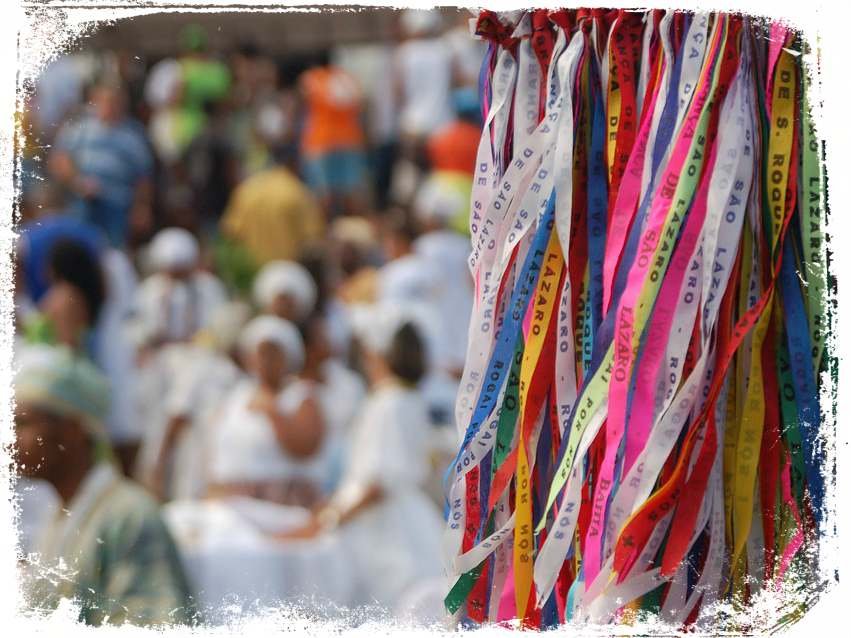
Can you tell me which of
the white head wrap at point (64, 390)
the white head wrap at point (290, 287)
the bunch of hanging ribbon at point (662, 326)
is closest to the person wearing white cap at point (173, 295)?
the white head wrap at point (290, 287)

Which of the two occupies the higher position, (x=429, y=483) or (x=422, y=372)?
(x=422, y=372)

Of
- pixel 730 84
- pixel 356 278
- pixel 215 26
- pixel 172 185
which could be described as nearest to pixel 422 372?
pixel 356 278

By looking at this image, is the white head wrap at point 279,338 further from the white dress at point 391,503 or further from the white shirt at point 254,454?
the white dress at point 391,503

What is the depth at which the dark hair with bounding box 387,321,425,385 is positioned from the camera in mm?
6004

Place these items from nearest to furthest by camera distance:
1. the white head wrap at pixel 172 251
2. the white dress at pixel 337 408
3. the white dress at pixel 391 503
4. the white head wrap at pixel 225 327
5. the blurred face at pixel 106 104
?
1. the white dress at pixel 391 503
2. the white dress at pixel 337 408
3. the white head wrap at pixel 225 327
4. the white head wrap at pixel 172 251
5. the blurred face at pixel 106 104

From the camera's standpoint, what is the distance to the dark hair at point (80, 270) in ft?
20.2

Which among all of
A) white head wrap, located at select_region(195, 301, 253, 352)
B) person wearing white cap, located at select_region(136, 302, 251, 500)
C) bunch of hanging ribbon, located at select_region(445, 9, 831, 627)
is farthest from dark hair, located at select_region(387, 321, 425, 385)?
bunch of hanging ribbon, located at select_region(445, 9, 831, 627)

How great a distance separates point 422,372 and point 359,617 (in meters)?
1.17

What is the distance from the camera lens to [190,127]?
8.13m

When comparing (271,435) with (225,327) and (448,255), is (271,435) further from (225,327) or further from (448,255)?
(448,255)

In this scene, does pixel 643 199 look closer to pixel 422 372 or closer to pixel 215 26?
pixel 422 372

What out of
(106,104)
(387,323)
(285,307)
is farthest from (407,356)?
(106,104)

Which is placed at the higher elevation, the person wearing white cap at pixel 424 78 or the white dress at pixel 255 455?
the person wearing white cap at pixel 424 78

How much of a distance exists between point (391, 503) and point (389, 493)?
1.7 inches
